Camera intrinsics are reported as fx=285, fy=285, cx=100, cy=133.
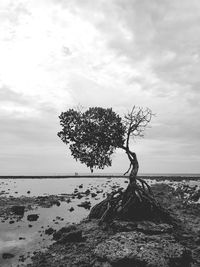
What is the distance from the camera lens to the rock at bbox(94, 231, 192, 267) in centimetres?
1487

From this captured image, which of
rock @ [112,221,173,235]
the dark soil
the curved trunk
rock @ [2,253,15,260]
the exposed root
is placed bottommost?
rock @ [2,253,15,260]

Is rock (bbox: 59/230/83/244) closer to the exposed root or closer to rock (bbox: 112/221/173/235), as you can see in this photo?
rock (bbox: 112/221/173/235)

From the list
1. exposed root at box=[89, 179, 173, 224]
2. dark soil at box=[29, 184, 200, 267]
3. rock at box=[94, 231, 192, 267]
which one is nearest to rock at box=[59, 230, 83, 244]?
dark soil at box=[29, 184, 200, 267]

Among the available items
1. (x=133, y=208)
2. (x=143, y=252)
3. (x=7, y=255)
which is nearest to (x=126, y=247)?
(x=143, y=252)

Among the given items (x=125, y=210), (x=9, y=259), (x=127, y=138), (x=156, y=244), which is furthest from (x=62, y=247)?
(x=127, y=138)

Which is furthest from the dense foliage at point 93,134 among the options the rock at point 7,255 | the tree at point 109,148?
the rock at point 7,255

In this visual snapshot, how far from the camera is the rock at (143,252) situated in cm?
1487

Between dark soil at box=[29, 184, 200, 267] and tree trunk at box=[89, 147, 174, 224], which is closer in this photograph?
dark soil at box=[29, 184, 200, 267]

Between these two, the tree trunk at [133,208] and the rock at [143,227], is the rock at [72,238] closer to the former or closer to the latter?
the rock at [143,227]

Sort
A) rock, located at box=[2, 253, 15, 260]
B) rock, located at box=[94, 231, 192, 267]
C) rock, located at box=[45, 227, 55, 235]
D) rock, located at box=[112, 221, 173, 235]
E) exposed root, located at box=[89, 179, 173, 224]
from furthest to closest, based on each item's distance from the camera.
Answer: exposed root, located at box=[89, 179, 173, 224] → rock, located at box=[45, 227, 55, 235] → rock, located at box=[112, 221, 173, 235] → rock, located at box=[2, 253, 15, 260] → rock, located at box=[94, 231, 192, 267]

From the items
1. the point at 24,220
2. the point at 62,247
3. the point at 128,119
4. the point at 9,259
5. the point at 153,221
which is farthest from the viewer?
the point at 24,220

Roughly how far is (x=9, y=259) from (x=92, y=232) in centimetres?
671

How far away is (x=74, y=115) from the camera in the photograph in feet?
87.9

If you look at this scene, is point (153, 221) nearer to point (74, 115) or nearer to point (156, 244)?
point (156, 244)
